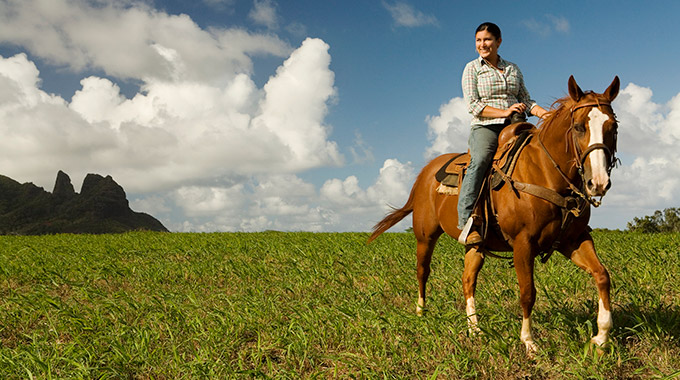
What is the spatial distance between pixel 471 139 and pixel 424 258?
187cm

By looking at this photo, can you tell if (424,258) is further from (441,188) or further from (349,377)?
(349,377)

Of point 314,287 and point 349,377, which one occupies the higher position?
point 314,287

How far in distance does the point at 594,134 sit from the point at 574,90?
0.49 metres

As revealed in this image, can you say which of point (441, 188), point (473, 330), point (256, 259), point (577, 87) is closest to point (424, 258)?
point (441, 188)

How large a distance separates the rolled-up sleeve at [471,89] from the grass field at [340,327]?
2473 millimetres

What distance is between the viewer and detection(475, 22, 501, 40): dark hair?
214 inches

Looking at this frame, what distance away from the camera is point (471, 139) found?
18.2 feet

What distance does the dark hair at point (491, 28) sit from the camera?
544 centimetres

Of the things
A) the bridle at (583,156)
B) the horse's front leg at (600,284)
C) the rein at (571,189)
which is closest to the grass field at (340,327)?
the horse's front leg at (600,284)

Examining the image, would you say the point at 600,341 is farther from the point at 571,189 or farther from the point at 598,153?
the point at 598,153

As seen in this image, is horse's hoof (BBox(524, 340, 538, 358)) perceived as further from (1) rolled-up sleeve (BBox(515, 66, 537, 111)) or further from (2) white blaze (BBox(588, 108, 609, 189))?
(1) rolled-up sleeve (BBox(515, 66, 537, 111))

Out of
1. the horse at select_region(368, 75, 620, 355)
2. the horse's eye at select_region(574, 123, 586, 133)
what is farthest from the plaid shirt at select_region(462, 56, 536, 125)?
the horse's eye at select_region(574, 123, 586, 133)

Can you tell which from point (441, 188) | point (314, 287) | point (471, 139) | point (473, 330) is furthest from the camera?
point (314, 287)

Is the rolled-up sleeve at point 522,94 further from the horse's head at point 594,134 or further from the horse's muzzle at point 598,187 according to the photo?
the horse's muzzle at point 598,187
